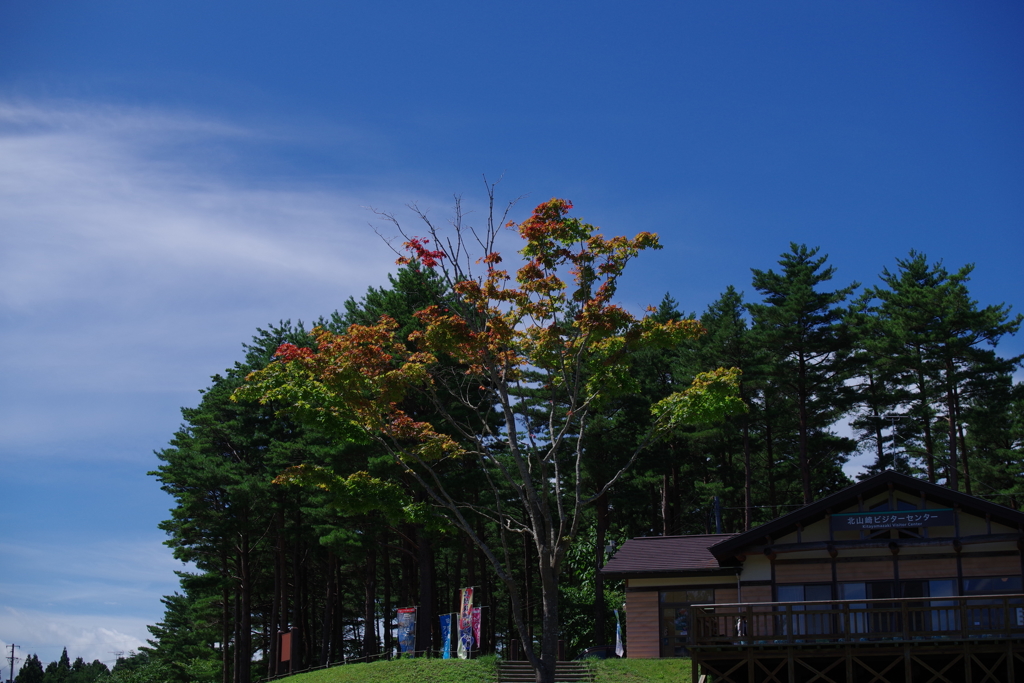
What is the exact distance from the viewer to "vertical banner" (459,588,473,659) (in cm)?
3034

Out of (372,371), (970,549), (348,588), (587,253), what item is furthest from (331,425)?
(348,588)

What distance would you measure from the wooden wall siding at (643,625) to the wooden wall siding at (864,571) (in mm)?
5829

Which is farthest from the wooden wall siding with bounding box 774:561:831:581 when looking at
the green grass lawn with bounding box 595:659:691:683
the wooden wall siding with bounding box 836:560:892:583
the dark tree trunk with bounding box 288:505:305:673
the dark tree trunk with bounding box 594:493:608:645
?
the dark tree trunk with bounding box 288:505:305:673

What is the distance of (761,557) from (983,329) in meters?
18.9

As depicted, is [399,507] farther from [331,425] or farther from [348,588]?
[348,588]

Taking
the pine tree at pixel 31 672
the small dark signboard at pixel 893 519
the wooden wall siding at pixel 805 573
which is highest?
the small dark signboard at pixel 893 519

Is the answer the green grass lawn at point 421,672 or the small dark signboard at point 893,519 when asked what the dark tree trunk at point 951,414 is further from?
the green grass lawn at point 421,672

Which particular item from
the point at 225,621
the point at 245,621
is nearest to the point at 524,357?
the point at 245,621

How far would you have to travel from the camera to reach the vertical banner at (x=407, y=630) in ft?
105

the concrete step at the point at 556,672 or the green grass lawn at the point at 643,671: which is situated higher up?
the green grass lawn at the point at 643,671

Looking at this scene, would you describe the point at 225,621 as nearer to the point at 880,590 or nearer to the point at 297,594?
the point at 297,594

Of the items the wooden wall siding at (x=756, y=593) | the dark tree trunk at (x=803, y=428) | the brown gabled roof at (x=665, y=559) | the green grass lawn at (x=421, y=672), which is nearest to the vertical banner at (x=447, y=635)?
the green grass lawn at (x=421, y=672)

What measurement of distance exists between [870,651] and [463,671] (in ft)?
42.9

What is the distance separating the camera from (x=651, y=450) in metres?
39.8
